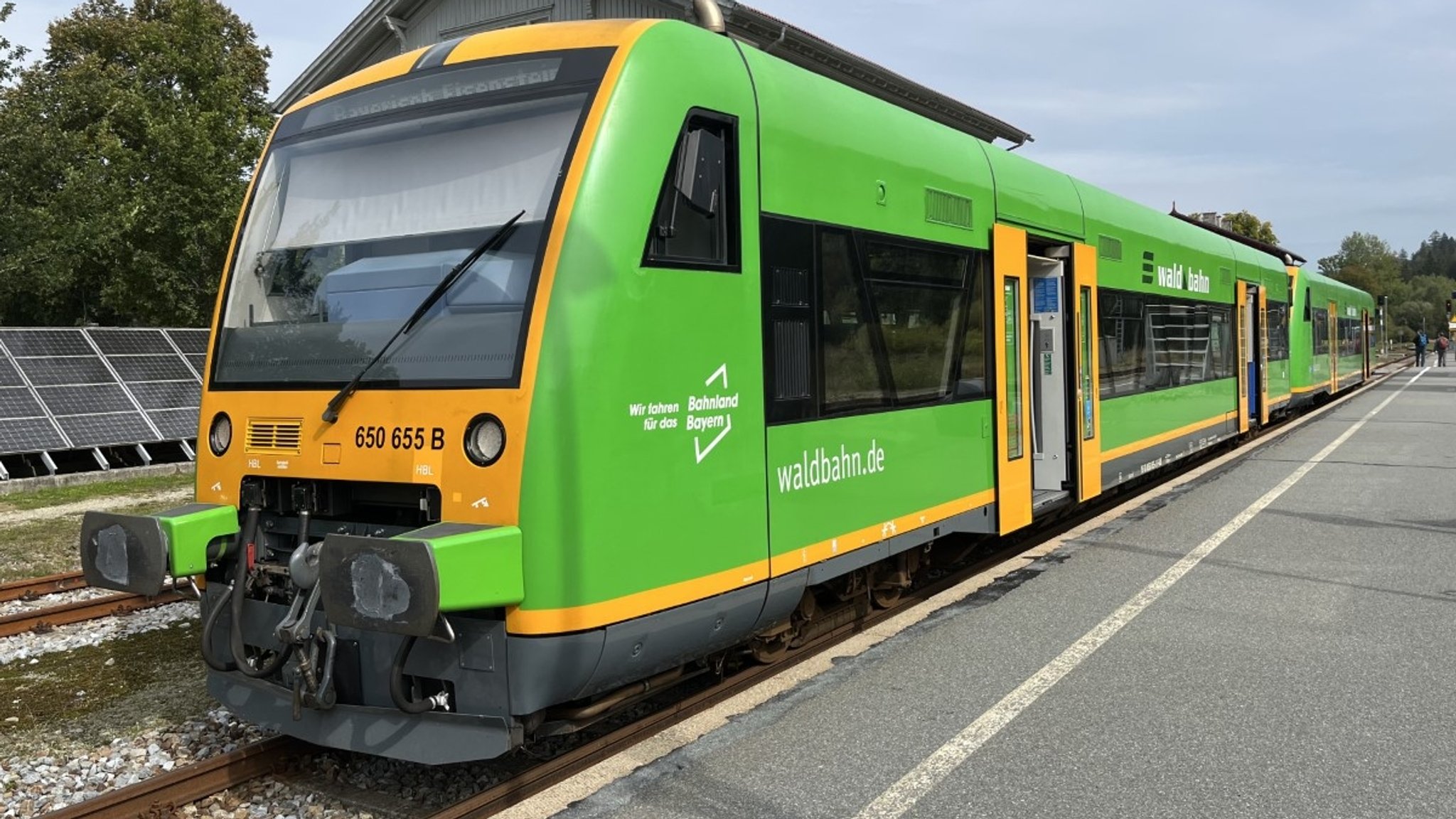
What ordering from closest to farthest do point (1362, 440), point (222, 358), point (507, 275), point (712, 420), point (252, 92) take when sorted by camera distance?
point (507, 275) < point (712, 420) < point (222, 358) < point (1362, 440) < point (252, 92)

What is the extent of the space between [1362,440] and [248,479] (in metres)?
17.4

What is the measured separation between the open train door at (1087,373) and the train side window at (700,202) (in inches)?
195

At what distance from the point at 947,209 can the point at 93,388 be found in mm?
14276

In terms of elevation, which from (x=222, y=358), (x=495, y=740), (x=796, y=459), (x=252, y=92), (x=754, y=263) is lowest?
(x=495, y=740)

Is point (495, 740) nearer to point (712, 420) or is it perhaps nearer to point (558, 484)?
point (558, 484)

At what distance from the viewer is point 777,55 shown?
1598 cm

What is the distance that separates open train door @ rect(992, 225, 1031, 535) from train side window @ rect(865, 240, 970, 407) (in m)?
0.60

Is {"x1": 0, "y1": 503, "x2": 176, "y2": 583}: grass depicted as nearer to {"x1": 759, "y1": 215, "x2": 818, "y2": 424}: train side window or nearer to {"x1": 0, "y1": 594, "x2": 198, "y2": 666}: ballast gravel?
{"x1": 0, "y1": 594, "x2": 198, "y2": 666}: ballast gravel

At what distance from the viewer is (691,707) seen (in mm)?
5043

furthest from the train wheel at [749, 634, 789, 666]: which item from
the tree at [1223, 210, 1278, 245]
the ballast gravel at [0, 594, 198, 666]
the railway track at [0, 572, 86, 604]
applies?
the tree at [1223, 210, 1278, 245]

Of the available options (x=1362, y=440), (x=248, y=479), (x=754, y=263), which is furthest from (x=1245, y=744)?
(x=1362, y=440)

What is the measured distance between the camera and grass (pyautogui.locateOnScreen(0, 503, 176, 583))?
9141mm

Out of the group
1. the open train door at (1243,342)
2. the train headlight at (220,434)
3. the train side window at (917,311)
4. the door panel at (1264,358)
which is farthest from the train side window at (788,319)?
the door panel at (1264,358)

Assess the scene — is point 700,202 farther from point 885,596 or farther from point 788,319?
point 885,596
